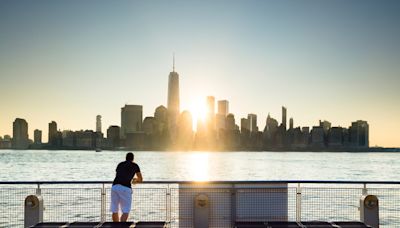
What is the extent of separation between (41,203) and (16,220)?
18755 millimetres

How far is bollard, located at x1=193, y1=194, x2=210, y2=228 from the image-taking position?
37.0 ft

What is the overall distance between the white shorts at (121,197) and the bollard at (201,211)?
4.71 feet

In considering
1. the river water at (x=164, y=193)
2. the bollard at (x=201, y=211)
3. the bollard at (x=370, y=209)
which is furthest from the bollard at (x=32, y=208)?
the bollard at (x=370, y=209)

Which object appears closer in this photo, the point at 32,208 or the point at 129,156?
the point at 129,156

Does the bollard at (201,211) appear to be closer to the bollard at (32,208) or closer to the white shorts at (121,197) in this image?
the white shorts at (121,197)

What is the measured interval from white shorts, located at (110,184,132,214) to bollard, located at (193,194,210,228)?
1.44 metres

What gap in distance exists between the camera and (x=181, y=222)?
1143 cm

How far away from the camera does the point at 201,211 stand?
1127cm

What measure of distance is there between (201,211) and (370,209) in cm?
383

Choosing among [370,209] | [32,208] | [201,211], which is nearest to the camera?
[201,211]

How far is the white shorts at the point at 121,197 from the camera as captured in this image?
1137cm

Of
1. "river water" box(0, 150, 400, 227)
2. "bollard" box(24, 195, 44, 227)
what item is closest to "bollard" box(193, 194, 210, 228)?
"river water" box(0, 150, 400, 227)

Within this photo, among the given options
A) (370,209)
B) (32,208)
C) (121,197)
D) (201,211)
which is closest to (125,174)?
(121,197)

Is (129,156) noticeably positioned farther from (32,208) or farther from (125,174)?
(32,208)
